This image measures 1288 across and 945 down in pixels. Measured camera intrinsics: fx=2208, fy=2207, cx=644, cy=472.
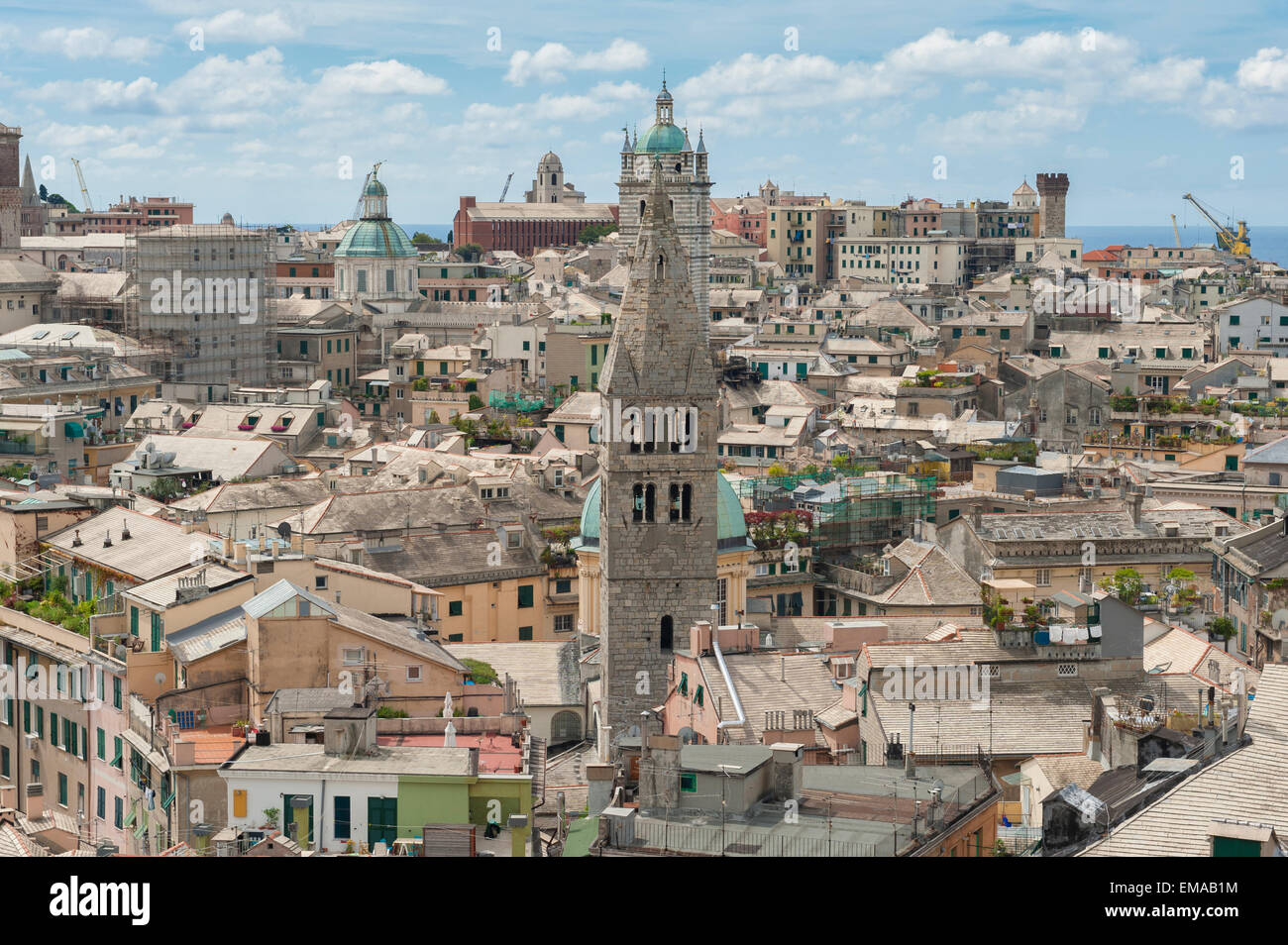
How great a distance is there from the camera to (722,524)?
5169cm

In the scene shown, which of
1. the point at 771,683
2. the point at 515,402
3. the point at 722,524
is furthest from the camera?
the point at 515,402

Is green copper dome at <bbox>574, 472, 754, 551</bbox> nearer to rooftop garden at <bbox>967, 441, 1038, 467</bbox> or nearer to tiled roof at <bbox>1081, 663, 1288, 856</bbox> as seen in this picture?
tiled roof at <bbox>1081, 663, 1288, 856</bbox>

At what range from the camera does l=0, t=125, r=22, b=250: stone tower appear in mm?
148750

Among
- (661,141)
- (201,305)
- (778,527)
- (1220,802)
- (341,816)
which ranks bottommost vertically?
(778,527)

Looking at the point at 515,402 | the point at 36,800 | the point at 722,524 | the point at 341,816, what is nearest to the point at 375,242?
the point at 515,402

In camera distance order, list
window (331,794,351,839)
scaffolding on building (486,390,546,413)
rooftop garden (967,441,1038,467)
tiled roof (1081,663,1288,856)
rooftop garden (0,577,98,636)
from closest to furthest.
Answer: tiled roof (1081,663,1288,856) < window (331,794,351,839) < rooftop garden (0,577,98,636) < rooftop garden (967,441,1038,467) < scaffolding on building (486,390,546,413)

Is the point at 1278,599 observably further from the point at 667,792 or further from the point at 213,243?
the point at 213,243

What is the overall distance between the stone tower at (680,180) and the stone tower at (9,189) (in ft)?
145

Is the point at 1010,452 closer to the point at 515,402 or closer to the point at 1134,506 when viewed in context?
the point at 1134,506

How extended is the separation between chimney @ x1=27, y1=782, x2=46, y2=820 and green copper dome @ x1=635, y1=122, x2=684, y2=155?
299ft

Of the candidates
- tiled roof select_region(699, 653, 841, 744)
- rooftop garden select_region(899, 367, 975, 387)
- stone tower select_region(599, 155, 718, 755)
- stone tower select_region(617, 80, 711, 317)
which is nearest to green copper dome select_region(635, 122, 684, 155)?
stone tower select_region(617, 80, 711, 317)

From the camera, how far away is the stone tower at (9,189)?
149 meters

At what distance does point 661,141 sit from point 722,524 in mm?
80512
